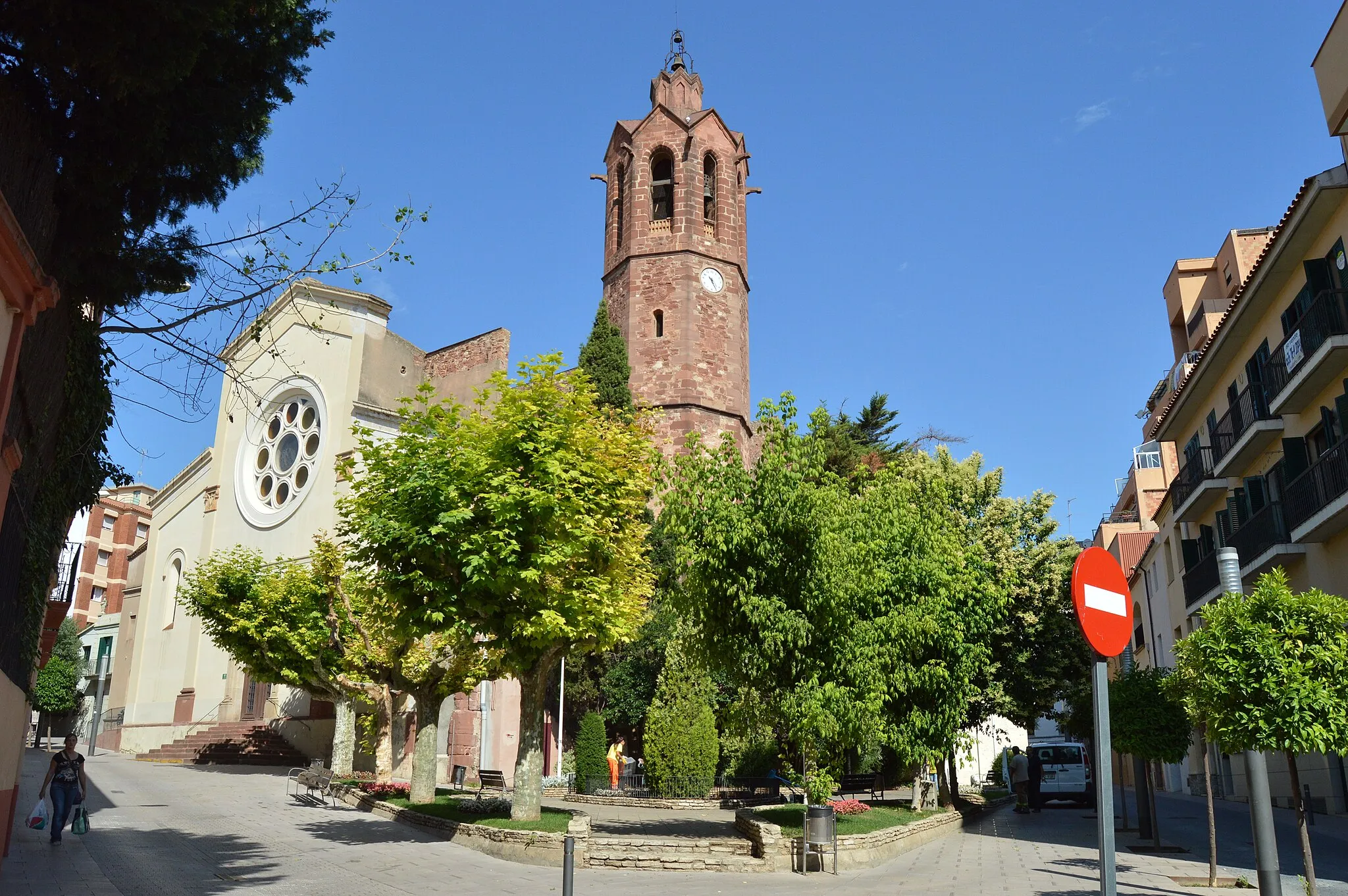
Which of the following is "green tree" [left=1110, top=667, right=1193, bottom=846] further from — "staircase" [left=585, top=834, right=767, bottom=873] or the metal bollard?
the metal bollard

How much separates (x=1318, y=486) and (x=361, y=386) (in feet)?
88.3

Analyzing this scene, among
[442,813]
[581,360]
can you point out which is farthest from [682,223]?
[442,813]

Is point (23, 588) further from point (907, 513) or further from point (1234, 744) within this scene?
point (907, 513)

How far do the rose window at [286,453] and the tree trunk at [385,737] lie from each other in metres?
12.7

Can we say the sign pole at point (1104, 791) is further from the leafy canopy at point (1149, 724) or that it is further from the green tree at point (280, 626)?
the green tree at point (280, 626)

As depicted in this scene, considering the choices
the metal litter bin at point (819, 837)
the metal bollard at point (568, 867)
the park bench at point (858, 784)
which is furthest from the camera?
the park bench at point (858, 784)

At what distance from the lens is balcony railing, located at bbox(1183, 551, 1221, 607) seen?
963 inches

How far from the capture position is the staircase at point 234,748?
30.0m

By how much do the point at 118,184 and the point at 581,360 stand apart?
25160 millimetres

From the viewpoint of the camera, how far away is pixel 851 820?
54.4 ft

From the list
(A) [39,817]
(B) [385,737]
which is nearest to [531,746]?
(A) [39,817]

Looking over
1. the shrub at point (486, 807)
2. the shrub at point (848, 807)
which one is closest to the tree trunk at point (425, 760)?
the shrub at point (486, 807)

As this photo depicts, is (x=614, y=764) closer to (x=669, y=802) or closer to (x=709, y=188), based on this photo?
(x=669, y=802)

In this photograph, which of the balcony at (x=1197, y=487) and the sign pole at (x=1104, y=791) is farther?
the balcony at (x=1197, y=487)
